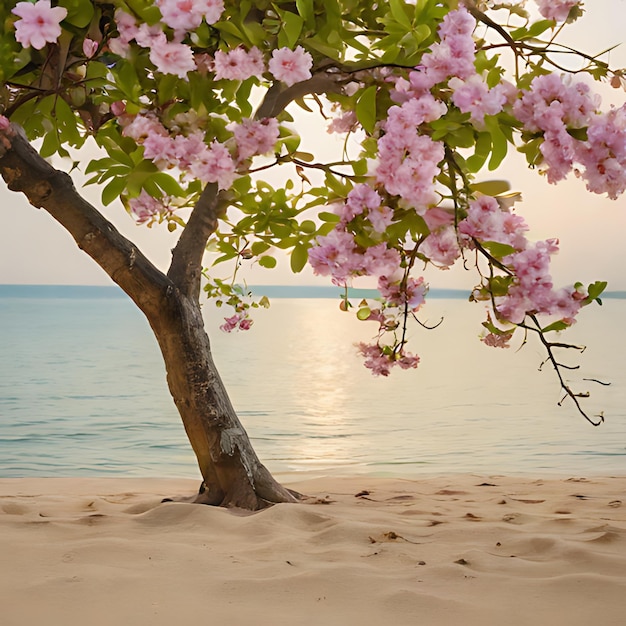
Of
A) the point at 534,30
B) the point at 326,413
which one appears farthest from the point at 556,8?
the point at 326,413

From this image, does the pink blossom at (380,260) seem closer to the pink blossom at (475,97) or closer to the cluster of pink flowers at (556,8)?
the pink blossom at (475,97)

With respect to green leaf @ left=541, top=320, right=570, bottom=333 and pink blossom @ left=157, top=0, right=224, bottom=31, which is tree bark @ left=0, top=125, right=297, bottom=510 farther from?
green leaf @ left=541, top=320, right=570, bottom=333

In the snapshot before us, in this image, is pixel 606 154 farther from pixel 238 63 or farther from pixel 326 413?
pixel 326 413

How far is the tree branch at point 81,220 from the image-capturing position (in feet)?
12.4

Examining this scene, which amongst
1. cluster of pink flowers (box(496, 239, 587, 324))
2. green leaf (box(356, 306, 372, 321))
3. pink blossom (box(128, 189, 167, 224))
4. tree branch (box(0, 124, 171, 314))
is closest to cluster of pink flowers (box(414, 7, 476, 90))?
cluster of pink flowers (box(496, 239, 587, 324))

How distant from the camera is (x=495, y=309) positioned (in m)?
2.60

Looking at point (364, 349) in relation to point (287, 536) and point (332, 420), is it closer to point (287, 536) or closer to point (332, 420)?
point (287, 536)

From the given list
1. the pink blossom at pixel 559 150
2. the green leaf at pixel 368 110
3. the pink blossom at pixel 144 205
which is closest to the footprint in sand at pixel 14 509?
the pink blossom at pixel 144 205

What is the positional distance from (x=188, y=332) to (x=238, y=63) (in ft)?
5.70

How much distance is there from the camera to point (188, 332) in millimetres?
4055

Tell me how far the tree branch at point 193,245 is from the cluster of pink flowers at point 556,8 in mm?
1750

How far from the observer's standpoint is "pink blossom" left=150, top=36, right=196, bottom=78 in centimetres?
246

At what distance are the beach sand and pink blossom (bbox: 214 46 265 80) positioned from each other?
1.57 m

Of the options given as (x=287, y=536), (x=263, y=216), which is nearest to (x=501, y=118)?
(x=263, y=216)
